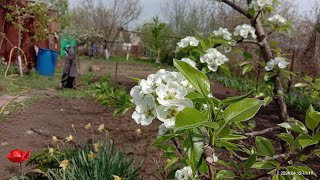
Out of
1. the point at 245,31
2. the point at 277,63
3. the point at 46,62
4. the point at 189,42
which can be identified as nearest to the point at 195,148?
the point at 189,42

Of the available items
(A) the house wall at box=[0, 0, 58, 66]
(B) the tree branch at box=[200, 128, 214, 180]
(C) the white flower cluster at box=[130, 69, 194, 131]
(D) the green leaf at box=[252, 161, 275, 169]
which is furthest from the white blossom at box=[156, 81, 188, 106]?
(A) the house wall at box=[0, 0, 58, 66]

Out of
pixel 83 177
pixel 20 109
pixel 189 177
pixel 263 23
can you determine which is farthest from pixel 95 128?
pixel 189 177

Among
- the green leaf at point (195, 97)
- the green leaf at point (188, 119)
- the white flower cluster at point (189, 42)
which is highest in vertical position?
the white flower cluster at point (189, 42)

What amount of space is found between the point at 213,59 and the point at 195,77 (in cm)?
109

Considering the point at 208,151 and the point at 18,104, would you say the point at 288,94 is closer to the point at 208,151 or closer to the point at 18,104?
the point at 18,104

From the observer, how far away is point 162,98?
33.3 inches

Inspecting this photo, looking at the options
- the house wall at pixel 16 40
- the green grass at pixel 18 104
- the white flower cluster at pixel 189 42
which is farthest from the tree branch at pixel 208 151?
the house wall at pixel 16 40

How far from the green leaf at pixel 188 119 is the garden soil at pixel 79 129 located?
82.9 inches

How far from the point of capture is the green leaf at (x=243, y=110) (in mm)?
806

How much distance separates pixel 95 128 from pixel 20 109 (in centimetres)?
185

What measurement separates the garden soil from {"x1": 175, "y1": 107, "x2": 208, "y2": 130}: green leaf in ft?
6.91

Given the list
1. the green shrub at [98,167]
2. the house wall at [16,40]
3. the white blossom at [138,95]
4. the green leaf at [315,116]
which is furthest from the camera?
the house wall at [16,40]

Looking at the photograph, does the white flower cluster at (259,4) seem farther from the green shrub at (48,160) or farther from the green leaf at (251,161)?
the green shrub at (48,160)

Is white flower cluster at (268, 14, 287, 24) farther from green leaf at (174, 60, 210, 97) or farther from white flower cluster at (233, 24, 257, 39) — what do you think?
green leaf at (174, 60, 210, 97)
